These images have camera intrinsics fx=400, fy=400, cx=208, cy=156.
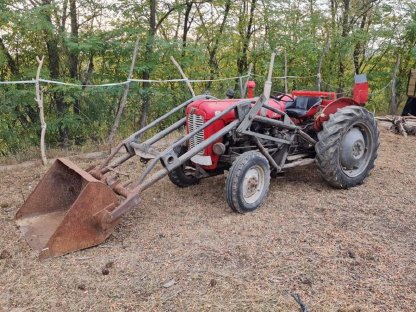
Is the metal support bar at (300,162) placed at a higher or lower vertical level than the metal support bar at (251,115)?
lower

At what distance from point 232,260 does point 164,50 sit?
5.65m

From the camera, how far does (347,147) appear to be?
15.2ft

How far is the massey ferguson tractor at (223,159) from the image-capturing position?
3230mm

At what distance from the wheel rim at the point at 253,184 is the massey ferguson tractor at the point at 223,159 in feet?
0.03

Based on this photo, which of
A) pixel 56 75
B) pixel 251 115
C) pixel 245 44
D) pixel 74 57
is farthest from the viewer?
pixel 245 44

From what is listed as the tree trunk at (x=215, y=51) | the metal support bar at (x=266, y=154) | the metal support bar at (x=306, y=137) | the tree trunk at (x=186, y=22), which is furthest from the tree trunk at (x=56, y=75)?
the metal support bar at (x=306, y=137)

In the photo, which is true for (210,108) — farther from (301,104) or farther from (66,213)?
(66,213)

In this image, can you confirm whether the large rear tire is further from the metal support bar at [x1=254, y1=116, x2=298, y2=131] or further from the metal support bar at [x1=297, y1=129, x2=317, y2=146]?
the metal support bar at [x1=254, y1=116, x2=298, y2=131]

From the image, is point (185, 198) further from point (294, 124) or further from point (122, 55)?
point (122, 55)

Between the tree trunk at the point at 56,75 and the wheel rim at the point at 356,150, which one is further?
the tree trunk at the point at 56,75

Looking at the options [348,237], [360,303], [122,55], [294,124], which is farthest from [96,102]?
[360,303]

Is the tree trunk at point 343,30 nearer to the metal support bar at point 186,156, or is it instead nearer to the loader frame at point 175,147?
the loader frame at point 175,147

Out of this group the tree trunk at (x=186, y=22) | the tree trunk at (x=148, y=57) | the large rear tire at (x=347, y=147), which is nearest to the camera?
the large rear tire at (x=347, y=147)

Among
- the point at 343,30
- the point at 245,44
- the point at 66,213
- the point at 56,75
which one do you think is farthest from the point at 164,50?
the point at 343,30
